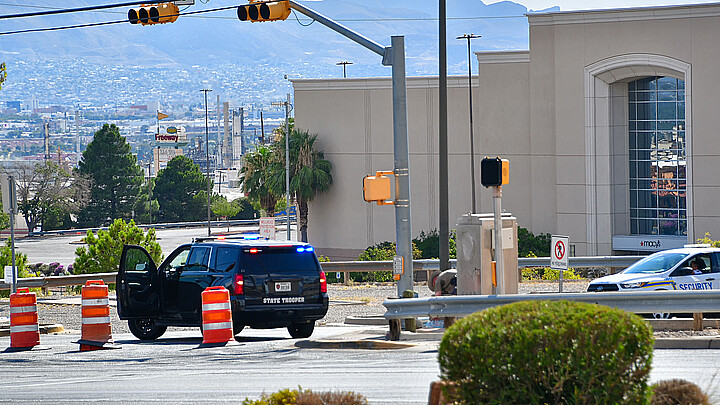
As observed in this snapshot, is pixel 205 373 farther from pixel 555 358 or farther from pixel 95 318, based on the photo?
pixel 555 358

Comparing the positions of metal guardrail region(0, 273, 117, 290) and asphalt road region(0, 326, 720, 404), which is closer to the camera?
asphalt road region(0, 326, 720, 404)

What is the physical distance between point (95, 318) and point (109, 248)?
1870 cm

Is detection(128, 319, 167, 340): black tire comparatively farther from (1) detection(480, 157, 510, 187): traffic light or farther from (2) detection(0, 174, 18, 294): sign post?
(1) detection(480, 157, 510, 187): traffic light

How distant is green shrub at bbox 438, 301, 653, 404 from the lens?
5656 mm

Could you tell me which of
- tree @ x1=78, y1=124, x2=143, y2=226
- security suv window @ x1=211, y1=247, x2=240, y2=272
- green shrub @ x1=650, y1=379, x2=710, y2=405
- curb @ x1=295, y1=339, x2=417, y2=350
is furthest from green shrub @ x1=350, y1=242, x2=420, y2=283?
tree @ x1=78, y1=124, x2=143, y2=226

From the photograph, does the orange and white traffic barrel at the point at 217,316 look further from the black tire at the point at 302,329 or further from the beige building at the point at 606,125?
the beige building at the point at 606,125

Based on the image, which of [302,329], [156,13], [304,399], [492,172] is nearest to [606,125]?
[302,329]

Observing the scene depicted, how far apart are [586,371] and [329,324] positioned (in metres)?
15.0

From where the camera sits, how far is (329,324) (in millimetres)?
20469

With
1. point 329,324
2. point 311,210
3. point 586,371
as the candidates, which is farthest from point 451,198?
point 586,371

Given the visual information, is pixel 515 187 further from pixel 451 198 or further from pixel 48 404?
pixel 48 404

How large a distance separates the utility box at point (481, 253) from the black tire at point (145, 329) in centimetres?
563

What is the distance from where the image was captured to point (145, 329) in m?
17.6

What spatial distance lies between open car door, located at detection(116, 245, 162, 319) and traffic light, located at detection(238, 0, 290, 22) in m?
4.40
